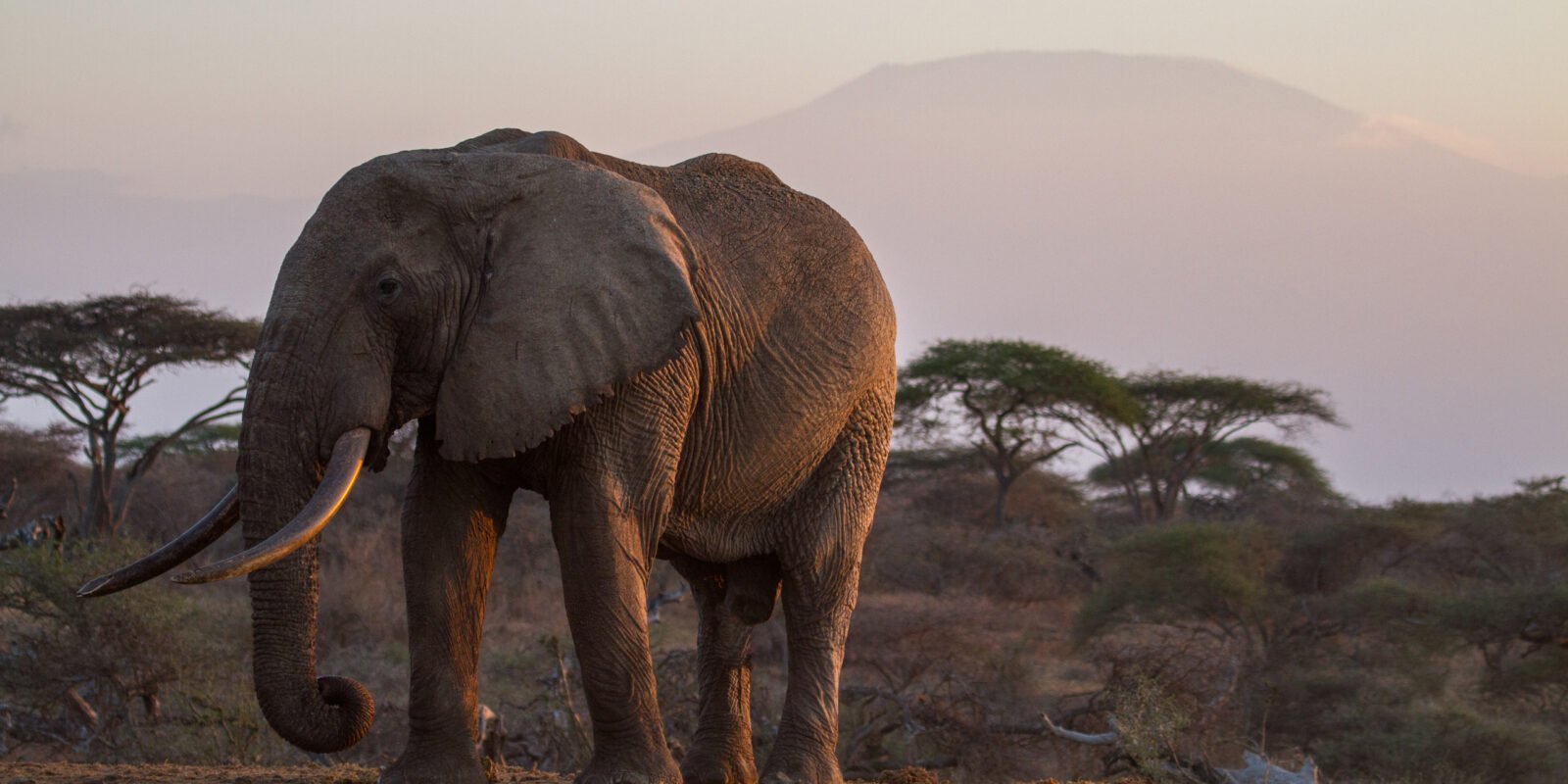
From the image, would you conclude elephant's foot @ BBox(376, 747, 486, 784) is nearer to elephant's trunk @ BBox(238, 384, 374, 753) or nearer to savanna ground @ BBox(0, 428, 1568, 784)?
elephant's trunk @ BBox(238, 384, 374, 753)

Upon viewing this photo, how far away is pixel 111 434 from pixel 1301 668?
1496cm

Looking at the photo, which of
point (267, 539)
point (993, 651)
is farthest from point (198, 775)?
point (993, 651)

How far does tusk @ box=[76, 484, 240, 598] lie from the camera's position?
5.14 meters

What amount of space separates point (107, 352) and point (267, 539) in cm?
1876

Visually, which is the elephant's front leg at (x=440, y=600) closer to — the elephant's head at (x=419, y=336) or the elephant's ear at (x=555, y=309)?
the elephant's head at (x=419, y=336)

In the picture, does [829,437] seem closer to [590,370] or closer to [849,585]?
[849,585]

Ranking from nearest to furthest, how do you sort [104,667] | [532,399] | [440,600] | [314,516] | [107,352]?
[314,516] → [532,399] → [440,600] → [104,667] → [107,352]

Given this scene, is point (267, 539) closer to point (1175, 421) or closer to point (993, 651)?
point (993, 651)

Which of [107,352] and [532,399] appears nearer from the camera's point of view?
[532,399]

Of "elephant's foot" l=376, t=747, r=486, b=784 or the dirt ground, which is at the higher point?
"elephant's foot" l=376, t=747, r=486, b=784

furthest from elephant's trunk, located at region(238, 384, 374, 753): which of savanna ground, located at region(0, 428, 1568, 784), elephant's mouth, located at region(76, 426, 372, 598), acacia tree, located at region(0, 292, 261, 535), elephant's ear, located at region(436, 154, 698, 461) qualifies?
acacia tree, located at region(0, 292, 261, 535)

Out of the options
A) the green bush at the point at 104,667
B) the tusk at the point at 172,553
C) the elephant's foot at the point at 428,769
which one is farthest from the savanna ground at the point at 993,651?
the tusk at the point at 172,553

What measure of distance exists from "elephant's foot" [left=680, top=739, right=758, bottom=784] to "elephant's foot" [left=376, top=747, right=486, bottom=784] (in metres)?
0.99

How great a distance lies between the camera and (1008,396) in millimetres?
29562
